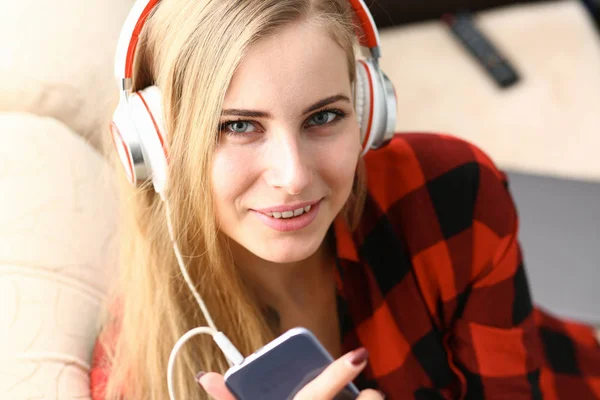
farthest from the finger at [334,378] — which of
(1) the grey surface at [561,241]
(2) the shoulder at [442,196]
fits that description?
(1) the grey surface at [561,241]

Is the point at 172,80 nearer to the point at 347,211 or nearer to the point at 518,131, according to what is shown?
the point at 347,211

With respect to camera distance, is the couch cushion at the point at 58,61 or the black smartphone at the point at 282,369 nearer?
the black smartphone at the point at 282,369

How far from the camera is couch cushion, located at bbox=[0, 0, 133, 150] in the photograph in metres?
1.07

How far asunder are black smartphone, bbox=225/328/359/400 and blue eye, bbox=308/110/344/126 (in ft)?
0.75

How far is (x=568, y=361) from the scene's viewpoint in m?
1.25

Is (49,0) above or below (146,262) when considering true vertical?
above

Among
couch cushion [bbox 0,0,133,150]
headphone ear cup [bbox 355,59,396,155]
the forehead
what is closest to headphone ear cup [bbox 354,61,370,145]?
headphone ear cup [bbox 355,59,396,155]

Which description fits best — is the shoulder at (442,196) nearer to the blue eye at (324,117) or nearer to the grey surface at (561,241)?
the blue eye at (324,117)

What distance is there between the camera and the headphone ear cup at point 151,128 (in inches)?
28.4

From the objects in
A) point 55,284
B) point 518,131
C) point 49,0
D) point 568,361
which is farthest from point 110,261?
point 518,131

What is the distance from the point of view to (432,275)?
0.92 meters

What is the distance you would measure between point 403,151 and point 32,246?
1.71 ft

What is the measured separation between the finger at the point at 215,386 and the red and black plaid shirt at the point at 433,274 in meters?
0.24

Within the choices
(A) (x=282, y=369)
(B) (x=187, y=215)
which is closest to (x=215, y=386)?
(A) (x=282, y=369)
